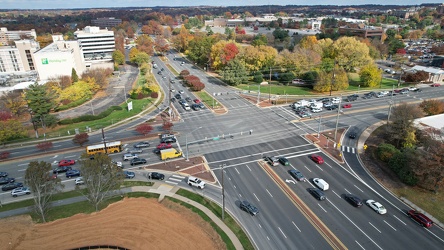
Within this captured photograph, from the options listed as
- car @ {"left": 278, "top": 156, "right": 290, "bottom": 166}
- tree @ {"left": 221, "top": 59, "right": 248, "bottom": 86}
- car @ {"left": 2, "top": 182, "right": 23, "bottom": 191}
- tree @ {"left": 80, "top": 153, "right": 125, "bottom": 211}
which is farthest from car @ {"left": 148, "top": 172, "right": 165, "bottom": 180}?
tree @ {"left": 221, "top": 59, "right": 248, "bottom": 86}

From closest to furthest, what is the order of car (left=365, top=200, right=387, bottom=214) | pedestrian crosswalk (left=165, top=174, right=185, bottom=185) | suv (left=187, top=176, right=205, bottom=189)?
car (left=365, top=200, right=387, bottom=214) → suv (left=187, top=176, right=205, bottom=189) → pedestrian crosswalk (left=165, top=174, right=185, bottom=185)

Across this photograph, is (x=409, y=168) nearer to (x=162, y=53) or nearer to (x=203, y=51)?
(x=203, y=51)

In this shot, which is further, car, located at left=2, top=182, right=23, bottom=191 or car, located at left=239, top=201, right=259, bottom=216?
car, located at left=2, top=182, right=23, bottom=191

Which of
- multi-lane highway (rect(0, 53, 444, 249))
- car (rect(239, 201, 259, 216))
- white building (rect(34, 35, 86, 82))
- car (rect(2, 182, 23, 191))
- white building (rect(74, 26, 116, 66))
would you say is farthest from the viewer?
white building (rect(74, 26, 116, 66))

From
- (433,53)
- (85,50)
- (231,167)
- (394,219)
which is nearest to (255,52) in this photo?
(231,167)

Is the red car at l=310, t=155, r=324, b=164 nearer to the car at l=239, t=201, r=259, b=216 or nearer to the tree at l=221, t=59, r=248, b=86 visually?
the car at l=239, t=201, r=259, b=216

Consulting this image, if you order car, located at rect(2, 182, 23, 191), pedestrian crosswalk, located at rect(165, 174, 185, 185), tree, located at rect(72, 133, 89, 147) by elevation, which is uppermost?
tree, located at rect(72, 133, 89, 147)

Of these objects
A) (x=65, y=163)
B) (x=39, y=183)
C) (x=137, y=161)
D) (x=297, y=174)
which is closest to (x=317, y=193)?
(x=297, y=174)

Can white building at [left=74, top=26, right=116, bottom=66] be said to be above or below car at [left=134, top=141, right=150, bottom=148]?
above
